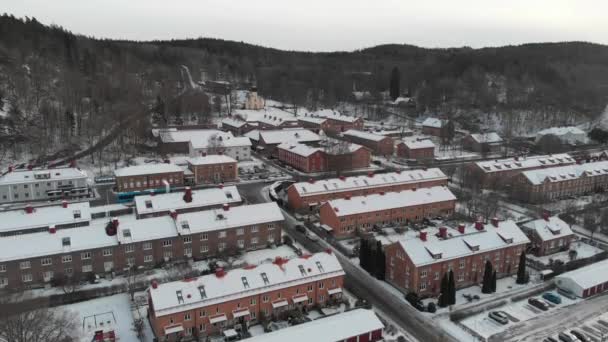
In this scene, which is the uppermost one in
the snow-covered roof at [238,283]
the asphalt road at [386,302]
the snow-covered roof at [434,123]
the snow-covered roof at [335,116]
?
the snow-covered roof at [335,116]

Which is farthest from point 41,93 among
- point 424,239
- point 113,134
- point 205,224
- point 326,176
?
point 424,239

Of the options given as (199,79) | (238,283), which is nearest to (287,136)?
(238,283)

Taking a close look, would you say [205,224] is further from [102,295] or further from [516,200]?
[516,200]

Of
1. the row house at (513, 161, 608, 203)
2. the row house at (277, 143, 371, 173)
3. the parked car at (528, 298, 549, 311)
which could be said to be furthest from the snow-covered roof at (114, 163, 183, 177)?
the row house at (513, 161, 608, 203)

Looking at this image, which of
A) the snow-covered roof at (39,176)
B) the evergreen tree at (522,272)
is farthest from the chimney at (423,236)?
the snow-covered roof at (39,176)

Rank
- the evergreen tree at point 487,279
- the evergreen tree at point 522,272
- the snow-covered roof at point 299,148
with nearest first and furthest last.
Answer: the evergreen tree at point 487,279 < the evergreen tree at point 522,272 < the snow-covered roof at point 299,148

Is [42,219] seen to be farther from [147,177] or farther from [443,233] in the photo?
[443,233]

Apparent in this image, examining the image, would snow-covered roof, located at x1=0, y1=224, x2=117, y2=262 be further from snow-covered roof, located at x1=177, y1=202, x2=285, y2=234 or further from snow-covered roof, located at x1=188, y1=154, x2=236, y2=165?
snow-covered roof, located at x1=188, y1=154, x2=236, y2=165

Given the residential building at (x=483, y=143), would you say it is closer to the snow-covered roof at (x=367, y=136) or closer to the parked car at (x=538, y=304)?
the snow-covered roof at (x=367, y=136)
